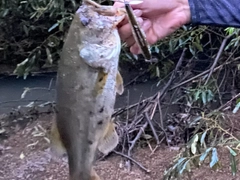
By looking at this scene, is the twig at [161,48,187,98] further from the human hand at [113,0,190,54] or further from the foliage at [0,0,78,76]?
the human hand at [113,0,190,54]

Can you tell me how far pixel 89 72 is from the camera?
1.25 meters

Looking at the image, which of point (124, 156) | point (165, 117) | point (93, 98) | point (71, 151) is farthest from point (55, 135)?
point (165, 117)

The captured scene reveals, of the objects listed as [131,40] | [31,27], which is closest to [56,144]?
[131,40]

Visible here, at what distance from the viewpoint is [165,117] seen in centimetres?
305

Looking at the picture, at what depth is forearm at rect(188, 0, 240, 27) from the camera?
1.38m

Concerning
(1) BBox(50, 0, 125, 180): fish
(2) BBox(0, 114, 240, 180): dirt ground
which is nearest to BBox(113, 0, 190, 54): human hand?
(1) BBox(50, 0, 125, 180): fish

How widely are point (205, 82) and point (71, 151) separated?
5.00ft

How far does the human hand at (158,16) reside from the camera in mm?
1391

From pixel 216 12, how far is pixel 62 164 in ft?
5.13

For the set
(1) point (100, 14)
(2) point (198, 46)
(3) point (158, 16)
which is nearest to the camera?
(1) point (100, 14)

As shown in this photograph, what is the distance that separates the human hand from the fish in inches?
4.1

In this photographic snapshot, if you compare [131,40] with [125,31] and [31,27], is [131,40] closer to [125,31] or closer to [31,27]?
[125,31]

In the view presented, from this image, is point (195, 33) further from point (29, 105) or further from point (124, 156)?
point (29, 105)

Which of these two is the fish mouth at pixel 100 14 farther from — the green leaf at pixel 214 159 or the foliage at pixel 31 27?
the foliage at pixel 31 27
